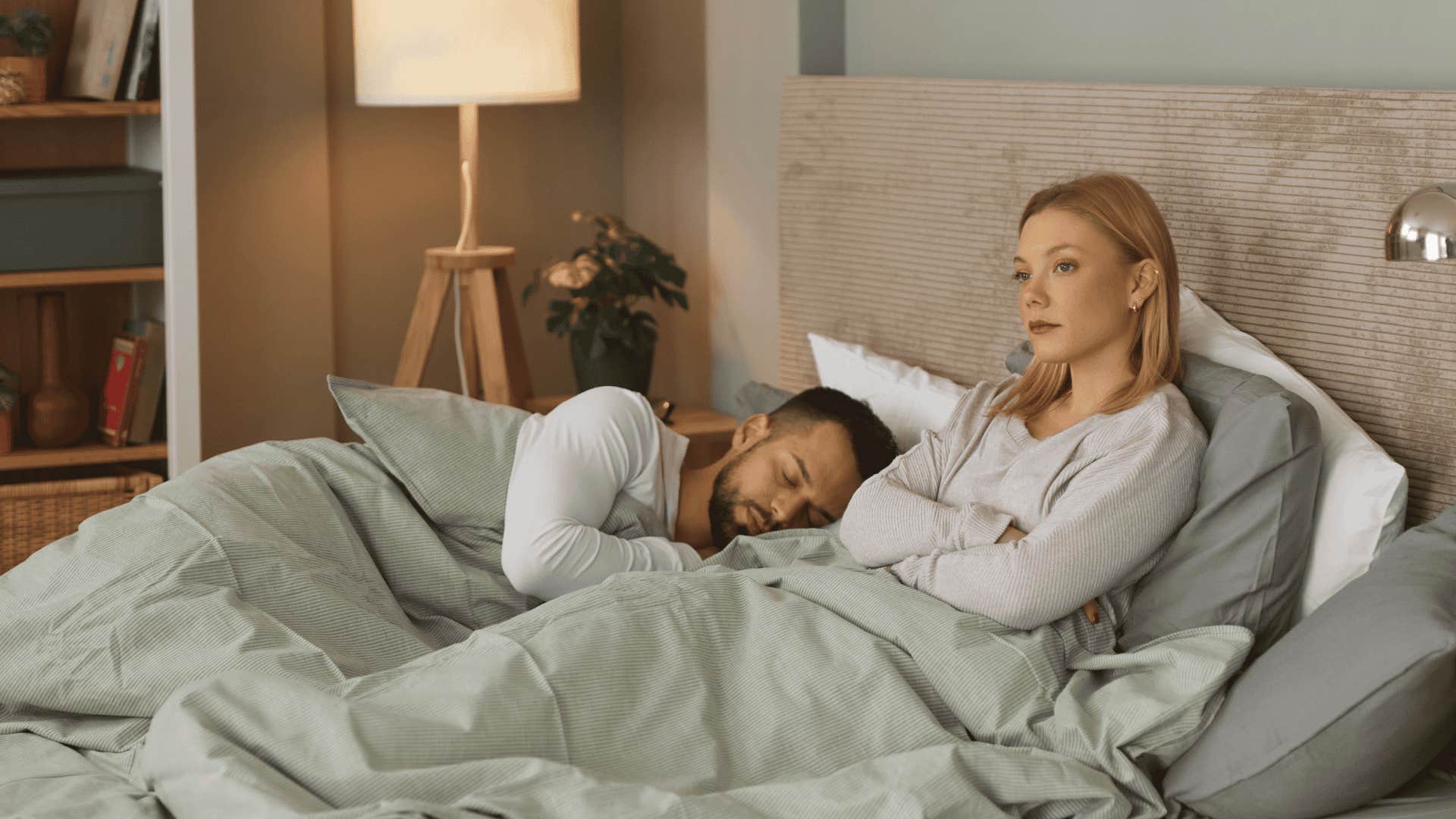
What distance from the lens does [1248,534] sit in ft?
6.44

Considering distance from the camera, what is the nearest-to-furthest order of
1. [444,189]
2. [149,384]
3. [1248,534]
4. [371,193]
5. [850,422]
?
[1248,534] < [850,422] < [149,384] < [371,193] < [444,189]

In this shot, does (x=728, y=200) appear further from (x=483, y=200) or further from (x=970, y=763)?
(x=970, y=763)

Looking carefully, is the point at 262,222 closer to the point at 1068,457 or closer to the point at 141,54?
the point at 141,54

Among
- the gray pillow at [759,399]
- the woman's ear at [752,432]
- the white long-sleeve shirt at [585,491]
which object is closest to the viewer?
the white long-sleeve shirt at [585,491]

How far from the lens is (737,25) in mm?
3758

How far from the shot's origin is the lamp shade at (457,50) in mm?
3412

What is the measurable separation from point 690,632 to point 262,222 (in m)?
2.40

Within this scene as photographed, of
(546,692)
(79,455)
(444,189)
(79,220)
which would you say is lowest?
(546,692)

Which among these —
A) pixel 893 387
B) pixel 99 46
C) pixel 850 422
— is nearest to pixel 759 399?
pixel 893 387

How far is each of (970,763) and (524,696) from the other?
20.2 inches

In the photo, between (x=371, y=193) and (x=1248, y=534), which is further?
(x=371, y=193)

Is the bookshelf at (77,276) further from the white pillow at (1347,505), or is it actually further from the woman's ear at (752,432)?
the white pillow at (1347,505)

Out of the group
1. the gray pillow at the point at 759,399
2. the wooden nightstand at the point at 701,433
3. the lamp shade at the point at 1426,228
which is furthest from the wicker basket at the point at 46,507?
the lamp shade at the point at 1426,228

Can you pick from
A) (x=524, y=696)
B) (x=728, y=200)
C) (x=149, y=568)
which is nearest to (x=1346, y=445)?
(x=524, y=696)
